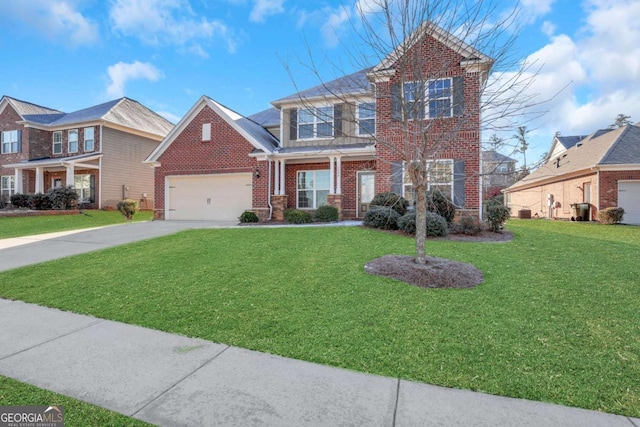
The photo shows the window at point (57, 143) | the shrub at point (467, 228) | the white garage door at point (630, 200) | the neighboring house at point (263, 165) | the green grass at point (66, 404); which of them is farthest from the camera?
the window at point (57, 143)

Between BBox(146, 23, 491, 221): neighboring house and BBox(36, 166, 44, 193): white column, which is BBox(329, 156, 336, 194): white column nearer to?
BBox(146, 23, 491, 221): neighboring house

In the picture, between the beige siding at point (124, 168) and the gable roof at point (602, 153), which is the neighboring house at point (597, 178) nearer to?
the gable roof at point (602, 153)

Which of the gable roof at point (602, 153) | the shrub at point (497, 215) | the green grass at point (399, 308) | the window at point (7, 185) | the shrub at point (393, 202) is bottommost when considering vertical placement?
the green grass at point (399, 308)

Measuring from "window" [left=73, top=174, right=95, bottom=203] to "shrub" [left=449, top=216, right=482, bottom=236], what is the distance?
21.8m

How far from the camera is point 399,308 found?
4.23m

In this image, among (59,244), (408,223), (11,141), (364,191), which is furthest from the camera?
(11,141)

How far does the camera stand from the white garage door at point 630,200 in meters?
16.0

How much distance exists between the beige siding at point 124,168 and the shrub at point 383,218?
1842 cm

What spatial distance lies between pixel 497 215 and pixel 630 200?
1211 centimetres

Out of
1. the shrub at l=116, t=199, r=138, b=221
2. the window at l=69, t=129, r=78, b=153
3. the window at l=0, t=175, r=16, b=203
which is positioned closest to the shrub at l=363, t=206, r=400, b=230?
the shrub at l=116, t=199, r=138, b=221

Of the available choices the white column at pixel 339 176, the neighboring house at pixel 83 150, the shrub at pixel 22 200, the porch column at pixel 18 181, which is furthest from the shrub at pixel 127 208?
the porch column at pixel 18 181

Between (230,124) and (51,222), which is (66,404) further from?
(51,222)

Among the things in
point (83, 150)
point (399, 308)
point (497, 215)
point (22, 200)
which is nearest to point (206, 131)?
point (83, 150)

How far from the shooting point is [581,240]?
8961mm
